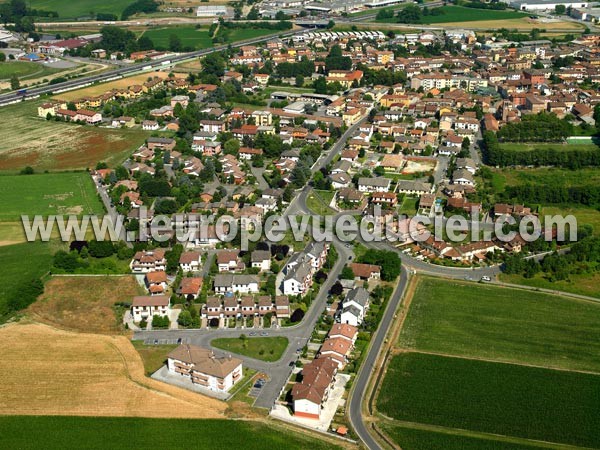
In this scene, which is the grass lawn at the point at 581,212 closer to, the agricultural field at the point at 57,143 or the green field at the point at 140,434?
the green field at the point at 140,434

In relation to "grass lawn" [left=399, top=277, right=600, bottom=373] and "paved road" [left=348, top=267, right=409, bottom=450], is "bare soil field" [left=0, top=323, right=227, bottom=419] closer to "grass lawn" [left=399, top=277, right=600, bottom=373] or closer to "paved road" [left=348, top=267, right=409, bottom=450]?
"paved road" [left=348, top=267, right=409, bottom=450]

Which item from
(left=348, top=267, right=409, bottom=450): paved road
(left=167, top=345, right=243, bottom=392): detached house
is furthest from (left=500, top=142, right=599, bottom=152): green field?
(left=167, top=345, right=243, bottom=392): detached house

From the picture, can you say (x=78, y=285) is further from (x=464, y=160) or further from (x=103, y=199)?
(x=464, y=160)

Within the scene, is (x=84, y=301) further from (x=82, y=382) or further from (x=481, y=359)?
(x=481, y=359)

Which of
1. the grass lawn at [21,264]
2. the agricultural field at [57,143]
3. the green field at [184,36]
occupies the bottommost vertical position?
the grass lawn at [21,264]

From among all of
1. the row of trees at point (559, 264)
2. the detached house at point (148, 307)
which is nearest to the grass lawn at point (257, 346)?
the detached house at point (148, 307)
